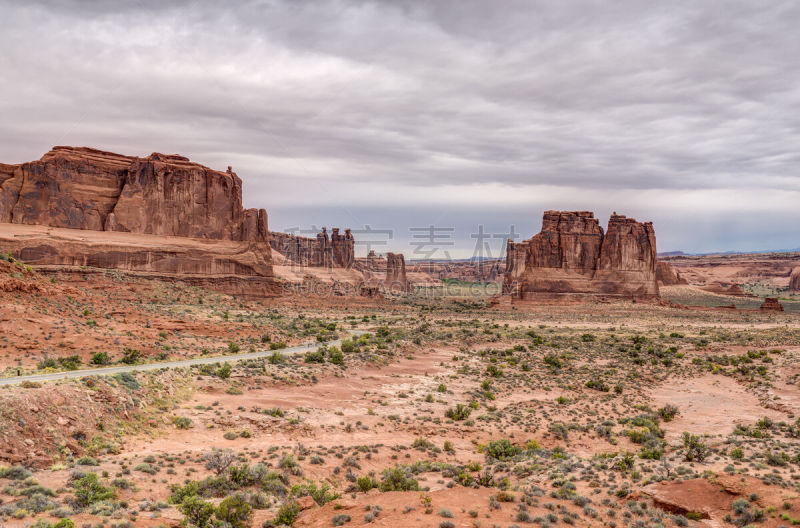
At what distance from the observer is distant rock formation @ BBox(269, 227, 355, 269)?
448 ft

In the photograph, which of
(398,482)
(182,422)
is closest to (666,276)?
(398,482)

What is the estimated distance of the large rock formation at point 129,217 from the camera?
47.1 metres

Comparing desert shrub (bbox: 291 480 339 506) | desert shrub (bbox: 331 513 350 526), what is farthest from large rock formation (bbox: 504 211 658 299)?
desert shrub (bbox: 331 513 350 526)

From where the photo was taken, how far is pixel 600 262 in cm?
9319

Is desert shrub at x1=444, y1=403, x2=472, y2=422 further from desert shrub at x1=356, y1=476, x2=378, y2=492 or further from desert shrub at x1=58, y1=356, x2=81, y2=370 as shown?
desert shrub at x1=58, y1=356, x2=81, y2=370

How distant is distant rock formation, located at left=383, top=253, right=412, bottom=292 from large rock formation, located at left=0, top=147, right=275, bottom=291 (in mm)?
81092

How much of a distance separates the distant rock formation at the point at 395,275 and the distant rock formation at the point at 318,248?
496 inches

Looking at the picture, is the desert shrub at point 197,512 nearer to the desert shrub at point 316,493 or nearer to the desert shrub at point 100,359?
the desert shrub at point 316,493

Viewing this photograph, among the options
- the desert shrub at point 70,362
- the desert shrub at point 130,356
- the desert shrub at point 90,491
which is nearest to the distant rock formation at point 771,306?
the desert shrub at point 130,356

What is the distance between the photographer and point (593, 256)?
307 feet

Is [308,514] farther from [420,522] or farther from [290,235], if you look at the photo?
[290,235]

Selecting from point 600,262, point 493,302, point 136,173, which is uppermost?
point 136,173

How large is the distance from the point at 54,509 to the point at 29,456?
3318 mm

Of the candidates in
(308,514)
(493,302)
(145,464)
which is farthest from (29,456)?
(493,302)
